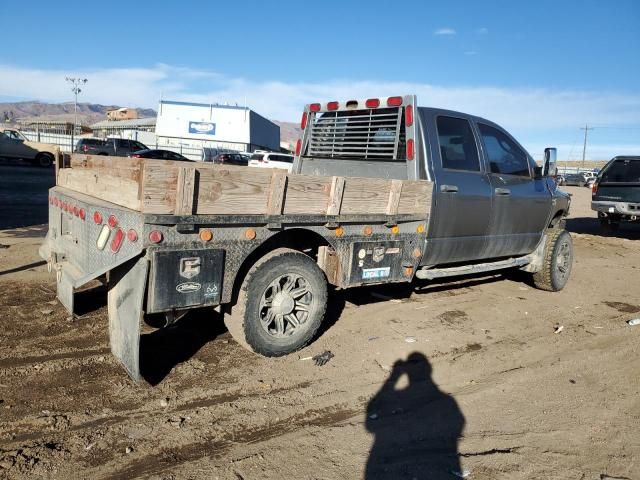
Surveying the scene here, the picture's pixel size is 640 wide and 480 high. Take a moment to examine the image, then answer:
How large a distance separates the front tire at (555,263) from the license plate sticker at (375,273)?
3.20 metres

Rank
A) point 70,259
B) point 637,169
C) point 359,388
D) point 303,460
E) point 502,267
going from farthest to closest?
point 637,169 → point 502,267 → point 70,259 → point 359,388 → point 303,460

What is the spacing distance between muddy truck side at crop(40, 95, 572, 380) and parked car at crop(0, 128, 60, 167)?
27.5 m

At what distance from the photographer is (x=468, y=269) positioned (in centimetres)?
587

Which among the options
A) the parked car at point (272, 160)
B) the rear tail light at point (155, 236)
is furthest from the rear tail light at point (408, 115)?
the parked car at point (272, 160)

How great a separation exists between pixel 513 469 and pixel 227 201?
2488 millimetres

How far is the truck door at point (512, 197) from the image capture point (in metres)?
6.01

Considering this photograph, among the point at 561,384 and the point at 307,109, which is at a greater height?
the point at 307,109

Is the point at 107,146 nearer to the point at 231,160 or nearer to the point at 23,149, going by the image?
the point at 23,149

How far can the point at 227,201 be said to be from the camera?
369 cm

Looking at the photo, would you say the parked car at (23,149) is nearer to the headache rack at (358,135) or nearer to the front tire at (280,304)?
the headache rack at (358,135)

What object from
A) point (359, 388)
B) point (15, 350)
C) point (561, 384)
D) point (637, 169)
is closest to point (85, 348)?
point (15, 350)

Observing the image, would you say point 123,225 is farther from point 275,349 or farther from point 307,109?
point 307,109

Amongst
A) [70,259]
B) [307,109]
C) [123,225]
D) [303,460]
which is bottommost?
[303,460]

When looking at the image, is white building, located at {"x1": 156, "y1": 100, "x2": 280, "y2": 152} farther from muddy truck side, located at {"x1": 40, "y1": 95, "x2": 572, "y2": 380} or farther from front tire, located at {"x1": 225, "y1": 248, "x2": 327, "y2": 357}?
front tire, located at {"x1": 225, "y1": 248, "x2": 327, "y2": 357}
